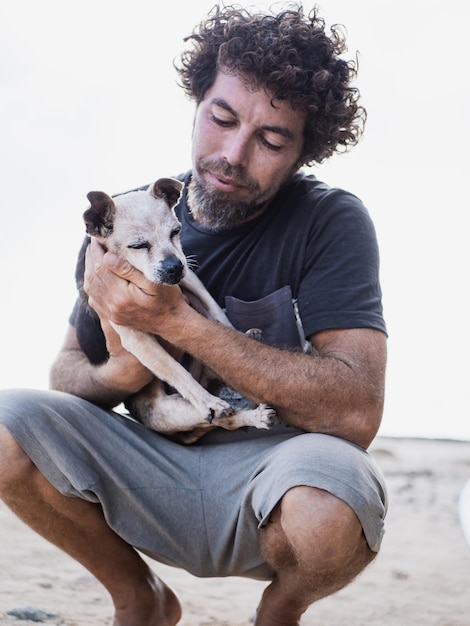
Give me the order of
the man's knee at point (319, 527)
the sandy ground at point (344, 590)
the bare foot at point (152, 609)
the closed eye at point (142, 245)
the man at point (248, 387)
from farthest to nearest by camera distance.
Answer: the sandy ground at point (344, 590), the bare foot at point (152, 609), the closed eye at point (142, 245), the man at point (248, 387), the man's knee at point (319, 527)

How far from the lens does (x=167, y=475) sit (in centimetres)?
257

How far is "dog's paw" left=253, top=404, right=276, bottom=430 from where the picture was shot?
2.47 metres

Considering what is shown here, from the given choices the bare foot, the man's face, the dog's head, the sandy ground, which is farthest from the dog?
the sandy ground

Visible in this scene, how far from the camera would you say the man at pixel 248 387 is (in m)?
2.34

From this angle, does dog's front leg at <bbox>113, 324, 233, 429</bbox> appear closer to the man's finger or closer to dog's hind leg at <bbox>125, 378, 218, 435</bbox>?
dog's hind leg at <bbox>125, 378, 218, 435</bbox>

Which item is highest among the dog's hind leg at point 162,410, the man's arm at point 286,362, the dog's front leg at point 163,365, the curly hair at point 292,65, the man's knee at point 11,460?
the curly hair at point 292,65

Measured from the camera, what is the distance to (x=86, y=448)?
2.56m

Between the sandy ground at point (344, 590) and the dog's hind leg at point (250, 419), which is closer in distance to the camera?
the dog's hind leg at point (250, 419)

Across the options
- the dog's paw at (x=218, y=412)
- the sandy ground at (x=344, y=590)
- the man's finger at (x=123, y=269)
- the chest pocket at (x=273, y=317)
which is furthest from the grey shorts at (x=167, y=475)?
the sandy ground at (x=344, y=590)

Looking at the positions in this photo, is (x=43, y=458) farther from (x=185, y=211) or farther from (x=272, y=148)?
(x=272, y=148)

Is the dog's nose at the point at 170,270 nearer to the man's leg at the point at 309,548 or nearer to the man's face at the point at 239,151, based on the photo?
the man's face at the point at 239,151

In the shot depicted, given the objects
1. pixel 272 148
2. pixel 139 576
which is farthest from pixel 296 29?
pixel 139 576

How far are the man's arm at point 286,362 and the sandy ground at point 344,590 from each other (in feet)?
3.34

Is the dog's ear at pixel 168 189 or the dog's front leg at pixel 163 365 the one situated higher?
the dog's ear at pixel 168 189
